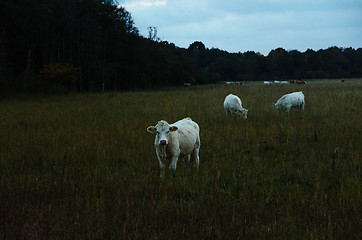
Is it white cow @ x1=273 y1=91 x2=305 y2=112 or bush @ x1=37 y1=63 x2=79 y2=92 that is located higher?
bush @ x1=37 y1=63 x2=79 y2=92

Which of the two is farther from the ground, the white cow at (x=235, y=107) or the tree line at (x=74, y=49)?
the tree line at (x=74, y=49)

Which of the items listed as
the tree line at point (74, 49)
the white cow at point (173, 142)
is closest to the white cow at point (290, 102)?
the white cow at point (173, 142)

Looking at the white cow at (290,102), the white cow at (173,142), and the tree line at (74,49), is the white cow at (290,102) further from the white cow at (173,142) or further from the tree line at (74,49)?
the tree line at (74,49)

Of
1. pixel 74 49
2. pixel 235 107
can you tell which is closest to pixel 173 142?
pixel 235 107

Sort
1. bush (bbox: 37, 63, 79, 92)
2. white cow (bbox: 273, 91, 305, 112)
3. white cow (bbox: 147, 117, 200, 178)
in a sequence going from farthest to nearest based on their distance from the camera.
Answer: bush (bbox: 37, 63, 79, 92), white cow (bbox: 273, 91, 305, 112), white cow (bbox: 147, 117, 200, 178)

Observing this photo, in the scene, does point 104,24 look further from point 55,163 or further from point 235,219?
point 235,219

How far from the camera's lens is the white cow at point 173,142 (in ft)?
18.8

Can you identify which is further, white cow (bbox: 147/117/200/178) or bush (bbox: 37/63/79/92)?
bush (bbox: 37/63/79/92)

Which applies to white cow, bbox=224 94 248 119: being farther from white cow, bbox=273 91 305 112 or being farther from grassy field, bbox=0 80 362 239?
grassy field, bbox=0 80 362 239

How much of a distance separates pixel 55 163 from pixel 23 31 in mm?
33627

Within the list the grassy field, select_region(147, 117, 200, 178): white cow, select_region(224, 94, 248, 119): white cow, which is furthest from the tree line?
select_region(147, 117, 200, 178): white cow

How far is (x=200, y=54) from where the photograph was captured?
141m

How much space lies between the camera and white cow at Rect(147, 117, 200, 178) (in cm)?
573

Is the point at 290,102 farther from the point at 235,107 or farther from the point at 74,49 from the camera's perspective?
the point at 74,49
